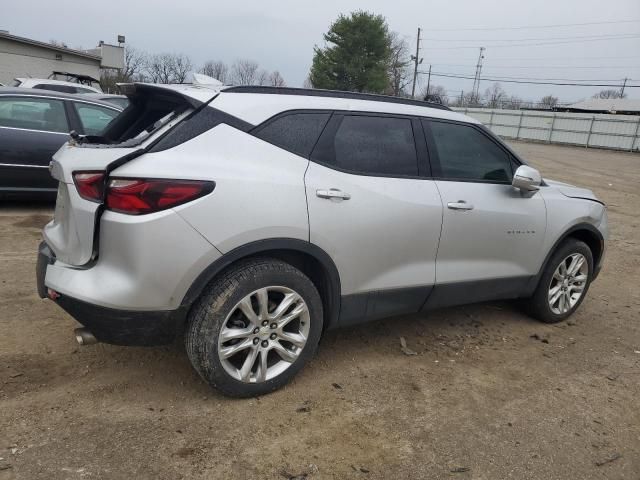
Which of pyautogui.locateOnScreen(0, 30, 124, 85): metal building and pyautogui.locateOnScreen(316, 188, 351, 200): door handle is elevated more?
pyautogui.locateOnScreen(0, 30, 124, 85): metal building

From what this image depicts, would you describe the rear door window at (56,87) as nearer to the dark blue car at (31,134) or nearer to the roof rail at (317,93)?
the dark blue car at (31,134)

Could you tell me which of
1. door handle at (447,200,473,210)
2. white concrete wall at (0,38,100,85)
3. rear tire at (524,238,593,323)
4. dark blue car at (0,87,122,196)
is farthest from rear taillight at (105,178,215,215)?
white concrete wall at (0,38,100,85)

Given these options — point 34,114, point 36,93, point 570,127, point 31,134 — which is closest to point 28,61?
point 36,93

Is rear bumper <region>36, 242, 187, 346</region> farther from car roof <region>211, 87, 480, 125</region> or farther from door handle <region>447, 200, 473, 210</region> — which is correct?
door handle <region>447, 200, 473, 210</region>

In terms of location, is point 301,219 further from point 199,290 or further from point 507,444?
point 507,444

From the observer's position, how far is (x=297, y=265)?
303 cm

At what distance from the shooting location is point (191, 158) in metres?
2.58

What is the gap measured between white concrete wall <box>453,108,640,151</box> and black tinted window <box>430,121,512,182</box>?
3220 cm

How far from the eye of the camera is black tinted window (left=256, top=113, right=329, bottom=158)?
2.86 meters

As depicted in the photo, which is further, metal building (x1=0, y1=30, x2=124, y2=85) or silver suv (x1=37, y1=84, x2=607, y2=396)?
metal building (x1=0, y1=30, x2=124, y2=85)

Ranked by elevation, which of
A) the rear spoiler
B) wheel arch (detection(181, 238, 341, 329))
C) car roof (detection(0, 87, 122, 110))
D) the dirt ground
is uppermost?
the rear spoiler

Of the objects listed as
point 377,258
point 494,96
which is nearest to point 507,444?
point 377,258

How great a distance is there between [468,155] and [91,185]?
8.37 ft

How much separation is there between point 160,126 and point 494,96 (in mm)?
84866
